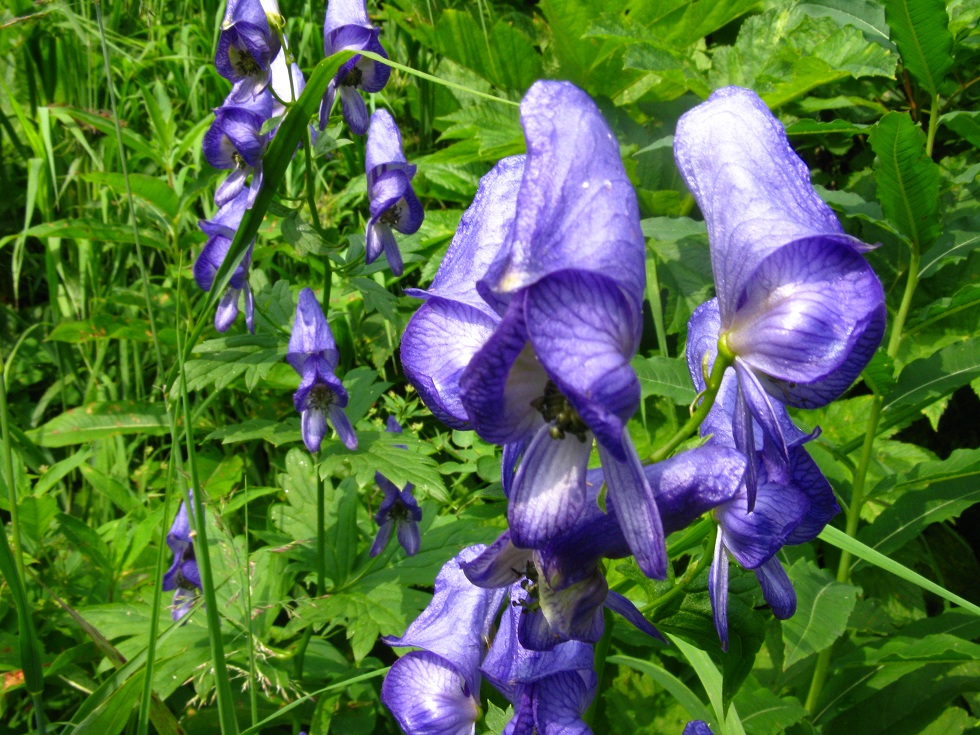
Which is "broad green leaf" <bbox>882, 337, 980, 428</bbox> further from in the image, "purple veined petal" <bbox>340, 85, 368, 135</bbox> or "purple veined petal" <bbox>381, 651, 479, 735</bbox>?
"purple veined petal" <bbox>340, 85, 368, 135</bbox>

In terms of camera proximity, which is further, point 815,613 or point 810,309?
point 815,613

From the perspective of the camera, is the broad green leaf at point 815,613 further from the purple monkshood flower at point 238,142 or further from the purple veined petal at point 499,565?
the purple monkshood flower at point 238,142

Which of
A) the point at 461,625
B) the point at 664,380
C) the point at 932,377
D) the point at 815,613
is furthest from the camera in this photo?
the point at 664,380

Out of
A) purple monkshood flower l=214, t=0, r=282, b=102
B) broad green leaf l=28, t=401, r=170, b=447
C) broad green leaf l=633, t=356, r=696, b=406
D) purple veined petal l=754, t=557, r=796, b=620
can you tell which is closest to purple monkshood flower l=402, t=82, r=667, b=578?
purple veined petal l=754, t=557, r=796, b=620

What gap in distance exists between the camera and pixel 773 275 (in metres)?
0.52

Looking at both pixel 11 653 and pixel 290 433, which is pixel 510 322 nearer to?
pixel 290 433

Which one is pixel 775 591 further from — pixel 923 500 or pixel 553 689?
pixel 923 500

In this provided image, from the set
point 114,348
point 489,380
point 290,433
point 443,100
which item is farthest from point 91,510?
point 489,380

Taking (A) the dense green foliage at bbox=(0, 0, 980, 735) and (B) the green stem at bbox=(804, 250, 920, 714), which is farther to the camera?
(B) the green stem at bbox=(804, 250, 920, 714)

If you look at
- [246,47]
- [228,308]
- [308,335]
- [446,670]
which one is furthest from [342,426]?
[446,670]

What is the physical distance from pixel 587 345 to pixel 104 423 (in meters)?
2.01

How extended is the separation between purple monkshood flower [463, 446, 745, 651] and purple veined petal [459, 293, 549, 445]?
0.23 ft

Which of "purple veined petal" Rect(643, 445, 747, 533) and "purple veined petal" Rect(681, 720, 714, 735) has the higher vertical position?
"purple veined petal" Rect(643, 445, 747, 533)

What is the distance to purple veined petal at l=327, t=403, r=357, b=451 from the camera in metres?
1.64
